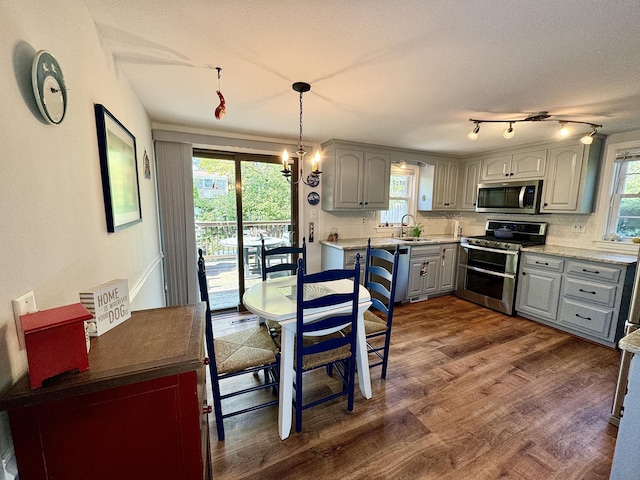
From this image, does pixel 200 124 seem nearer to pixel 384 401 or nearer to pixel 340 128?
pixel 340 128

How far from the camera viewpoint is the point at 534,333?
10.1ft

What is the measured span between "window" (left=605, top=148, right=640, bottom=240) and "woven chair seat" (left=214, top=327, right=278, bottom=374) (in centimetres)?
407

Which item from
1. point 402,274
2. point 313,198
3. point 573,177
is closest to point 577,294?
point 573,177

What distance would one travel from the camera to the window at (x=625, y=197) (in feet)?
9.72

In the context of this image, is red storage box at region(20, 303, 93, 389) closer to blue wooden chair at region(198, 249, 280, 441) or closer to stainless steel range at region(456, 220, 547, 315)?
blue wooden chair at region(198, 249, 280, 441)

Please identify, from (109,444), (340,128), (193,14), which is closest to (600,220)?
(340,128)

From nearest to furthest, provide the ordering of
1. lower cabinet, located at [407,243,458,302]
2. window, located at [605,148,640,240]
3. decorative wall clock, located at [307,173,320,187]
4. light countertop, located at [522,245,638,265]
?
light countertop, located at [522,245,638,265] → window, located at [605,148,640,240] → decorative wall clock, located at [307,173,320,187] → lower cabinet, located at [407,243,458,302]

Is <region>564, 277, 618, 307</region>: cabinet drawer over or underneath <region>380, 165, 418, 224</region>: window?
underneath

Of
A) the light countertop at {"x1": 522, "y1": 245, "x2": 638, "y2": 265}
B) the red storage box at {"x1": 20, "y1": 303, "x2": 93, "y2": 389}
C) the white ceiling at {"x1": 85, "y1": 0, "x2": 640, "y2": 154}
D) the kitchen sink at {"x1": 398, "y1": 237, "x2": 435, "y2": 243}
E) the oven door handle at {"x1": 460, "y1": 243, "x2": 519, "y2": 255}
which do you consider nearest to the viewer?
the red storage box at {"x1": 20, "y1": 303, "x2": 93, "y2": 389}

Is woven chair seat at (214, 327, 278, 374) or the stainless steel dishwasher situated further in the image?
the stainless steel dishwasher

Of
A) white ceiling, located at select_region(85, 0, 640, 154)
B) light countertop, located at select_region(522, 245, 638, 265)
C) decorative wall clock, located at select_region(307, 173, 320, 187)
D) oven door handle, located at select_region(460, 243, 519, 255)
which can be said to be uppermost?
white ceiling, located at select_region(85, 0, 640, 154)

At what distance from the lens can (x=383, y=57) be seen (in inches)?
61.1

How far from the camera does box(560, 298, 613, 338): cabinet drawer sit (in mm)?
2764

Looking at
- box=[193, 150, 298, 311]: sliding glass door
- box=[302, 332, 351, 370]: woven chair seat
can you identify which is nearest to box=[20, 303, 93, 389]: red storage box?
box=[302, 332, 351, 370]: woven chair seat
